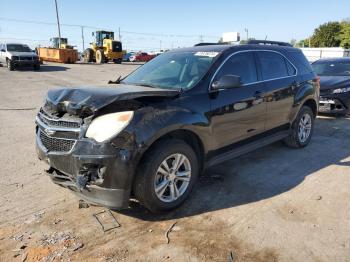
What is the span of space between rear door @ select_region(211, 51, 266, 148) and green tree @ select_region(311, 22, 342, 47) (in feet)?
231

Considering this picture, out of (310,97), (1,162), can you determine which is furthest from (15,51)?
(310,97)

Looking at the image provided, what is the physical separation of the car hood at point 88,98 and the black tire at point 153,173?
1.84 ft

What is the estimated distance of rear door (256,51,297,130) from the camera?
5336mm

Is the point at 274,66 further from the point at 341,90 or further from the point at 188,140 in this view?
the point at 341,90

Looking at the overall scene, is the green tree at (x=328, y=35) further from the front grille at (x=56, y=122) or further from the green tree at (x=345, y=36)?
the front grille at (x=56, y=122)

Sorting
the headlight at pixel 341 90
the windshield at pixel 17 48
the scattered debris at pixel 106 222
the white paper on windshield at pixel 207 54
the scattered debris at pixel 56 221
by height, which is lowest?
the scattered debris at pixel 106 222

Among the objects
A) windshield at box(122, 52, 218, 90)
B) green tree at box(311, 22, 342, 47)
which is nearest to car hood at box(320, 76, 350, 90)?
windshield at box(122, 52, 218, 90)

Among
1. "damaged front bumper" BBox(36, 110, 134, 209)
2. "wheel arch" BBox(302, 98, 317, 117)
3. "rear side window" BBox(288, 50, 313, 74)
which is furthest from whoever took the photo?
"wheel arch" BBox(302, 98, 317, 117)

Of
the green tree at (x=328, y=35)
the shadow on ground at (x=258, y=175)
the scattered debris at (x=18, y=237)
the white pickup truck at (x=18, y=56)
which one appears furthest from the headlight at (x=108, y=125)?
the green tree at (x=328, y=35)

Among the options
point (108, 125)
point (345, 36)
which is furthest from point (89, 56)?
point (345, 36)

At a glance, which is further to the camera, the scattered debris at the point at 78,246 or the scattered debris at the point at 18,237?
the scattered debris at the point at 18,237

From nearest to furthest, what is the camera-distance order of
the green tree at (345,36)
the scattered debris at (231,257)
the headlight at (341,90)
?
1. the scattered debris at (231,257)
2. the headlight at (341,90)
3. the green tree at (345,36)

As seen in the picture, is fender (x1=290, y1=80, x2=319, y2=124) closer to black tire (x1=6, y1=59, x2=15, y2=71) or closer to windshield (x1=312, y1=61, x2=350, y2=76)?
windshield (x1=312, y1=61, x2=350, y2=76)

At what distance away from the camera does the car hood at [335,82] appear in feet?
29.6
